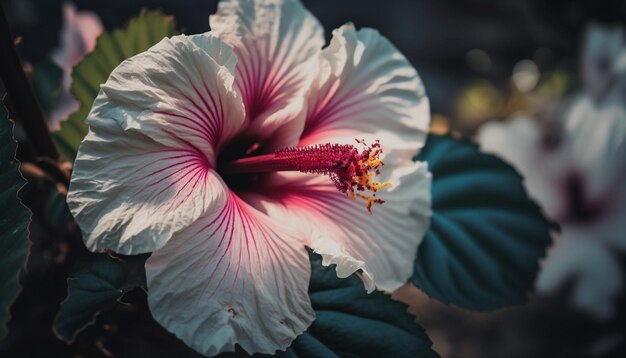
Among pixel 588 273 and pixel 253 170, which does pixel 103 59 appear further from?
pixel 588 273

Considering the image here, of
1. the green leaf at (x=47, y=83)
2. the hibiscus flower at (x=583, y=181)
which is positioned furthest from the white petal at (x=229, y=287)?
the hibiscus flower at (x=583, y=181)

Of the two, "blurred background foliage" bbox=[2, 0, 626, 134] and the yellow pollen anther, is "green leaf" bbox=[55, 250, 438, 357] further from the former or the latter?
"blurred background foliage" bbox=[2, 0, 626, 134]

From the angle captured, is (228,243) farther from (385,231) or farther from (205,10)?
(205,10)

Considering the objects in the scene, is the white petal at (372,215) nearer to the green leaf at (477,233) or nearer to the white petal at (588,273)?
the green leaf at (477,233)

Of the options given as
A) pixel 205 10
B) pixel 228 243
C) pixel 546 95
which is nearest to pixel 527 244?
pixel 228 243

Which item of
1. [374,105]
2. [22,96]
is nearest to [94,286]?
[22,96]
